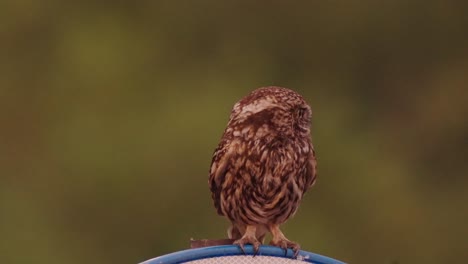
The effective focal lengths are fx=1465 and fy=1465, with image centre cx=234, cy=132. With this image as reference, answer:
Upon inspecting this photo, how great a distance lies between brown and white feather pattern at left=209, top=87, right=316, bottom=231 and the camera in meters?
3.62

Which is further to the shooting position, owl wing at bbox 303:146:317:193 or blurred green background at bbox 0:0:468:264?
blurred green background at bbox 0:0:468:264

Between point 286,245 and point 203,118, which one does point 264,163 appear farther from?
→ point 203,118

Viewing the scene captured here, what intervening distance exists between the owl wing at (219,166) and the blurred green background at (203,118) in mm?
3992

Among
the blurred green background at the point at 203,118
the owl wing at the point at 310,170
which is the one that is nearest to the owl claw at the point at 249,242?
the owl wing at the point at 310,170

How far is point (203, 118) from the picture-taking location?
8820 mm

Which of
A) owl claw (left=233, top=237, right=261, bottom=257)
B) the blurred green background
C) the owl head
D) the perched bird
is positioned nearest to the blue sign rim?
owl claw (left=233, top=237, right=261, bottom=257)

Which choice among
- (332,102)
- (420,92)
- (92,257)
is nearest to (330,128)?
(332,102)

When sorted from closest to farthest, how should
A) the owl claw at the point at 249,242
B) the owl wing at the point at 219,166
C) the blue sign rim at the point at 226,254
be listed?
1. the blue sign rim at the point at 226,254
2. the owl claw at the point at 249,242
3. the owl wing at the point at 219,166

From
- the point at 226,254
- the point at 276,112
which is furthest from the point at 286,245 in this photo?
the point at 276,112

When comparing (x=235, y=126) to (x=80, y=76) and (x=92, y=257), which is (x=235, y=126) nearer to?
(x=92, y=257)

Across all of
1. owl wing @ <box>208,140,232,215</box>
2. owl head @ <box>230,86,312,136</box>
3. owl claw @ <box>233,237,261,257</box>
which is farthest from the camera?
owl wing @ <box>208,140,232,215</box>

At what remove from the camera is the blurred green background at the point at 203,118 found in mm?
8645

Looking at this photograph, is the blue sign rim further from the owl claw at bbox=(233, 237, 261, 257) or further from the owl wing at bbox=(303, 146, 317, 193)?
the owl wing at bbox=(303, 146, 317, 193)

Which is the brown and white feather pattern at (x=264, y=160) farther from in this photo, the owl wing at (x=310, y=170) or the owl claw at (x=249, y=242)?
the owl claw at (x=249, y=242)
